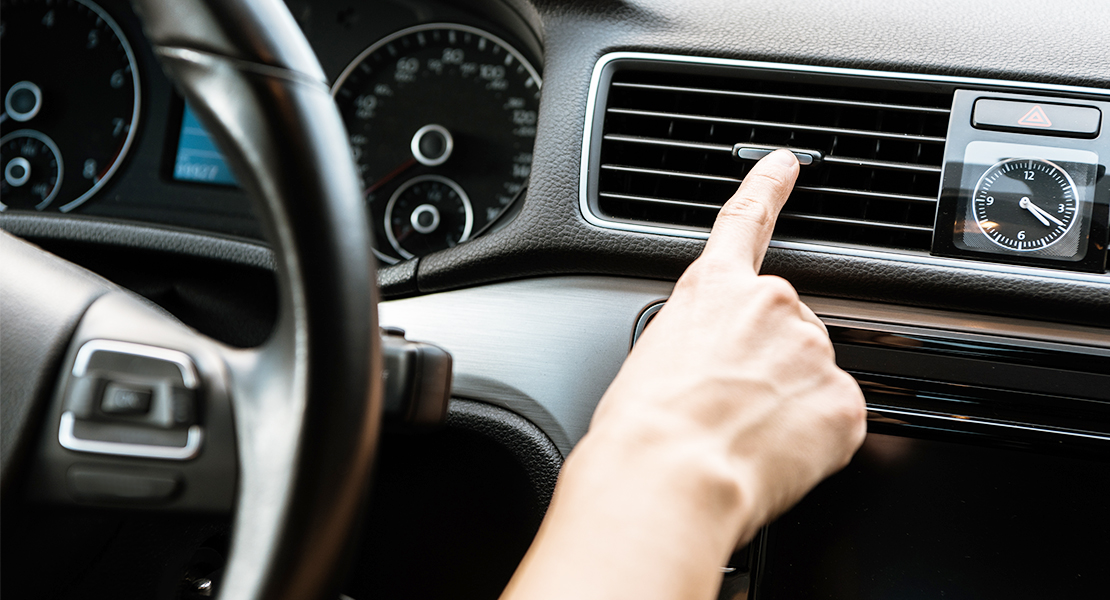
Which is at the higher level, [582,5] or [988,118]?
[582,5]

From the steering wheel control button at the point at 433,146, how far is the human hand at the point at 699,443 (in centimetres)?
55

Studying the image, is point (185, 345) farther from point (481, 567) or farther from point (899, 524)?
point (899, 524)

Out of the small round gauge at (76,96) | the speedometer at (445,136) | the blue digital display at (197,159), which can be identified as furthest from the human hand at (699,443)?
the small round gauge at (76,96)

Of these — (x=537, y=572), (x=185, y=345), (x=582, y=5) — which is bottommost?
(x=537, y=572)

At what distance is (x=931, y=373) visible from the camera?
926 millimetres

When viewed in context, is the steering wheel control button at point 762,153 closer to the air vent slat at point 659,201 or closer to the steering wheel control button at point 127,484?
the air vent slat at point 659,201

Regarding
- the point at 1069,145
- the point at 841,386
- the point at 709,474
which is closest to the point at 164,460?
the point at 709,474

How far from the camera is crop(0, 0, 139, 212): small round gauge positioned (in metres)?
1.35

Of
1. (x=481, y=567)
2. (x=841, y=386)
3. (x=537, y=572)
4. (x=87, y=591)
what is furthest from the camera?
(x=481, y=567)

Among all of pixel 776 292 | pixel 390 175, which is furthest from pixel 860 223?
pixel 390 175

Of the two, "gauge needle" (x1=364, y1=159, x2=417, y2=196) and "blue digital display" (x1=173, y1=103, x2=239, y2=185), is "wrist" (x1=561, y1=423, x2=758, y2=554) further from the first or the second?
"blue digital display" (x1=173, y1=103, x2=239, y2=185)

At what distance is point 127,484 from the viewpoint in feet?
1.75

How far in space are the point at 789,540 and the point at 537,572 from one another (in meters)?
0.55

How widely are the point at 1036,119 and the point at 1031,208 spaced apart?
10cm
